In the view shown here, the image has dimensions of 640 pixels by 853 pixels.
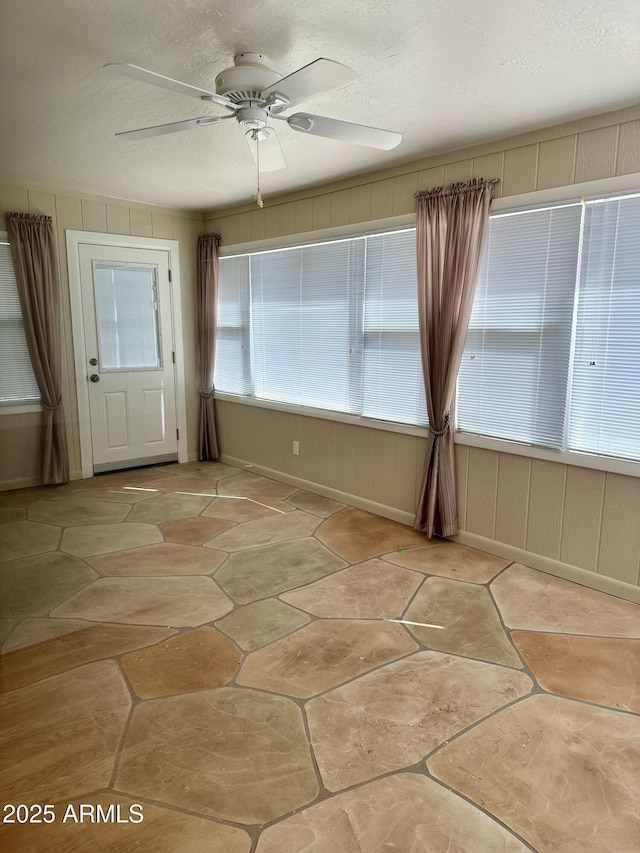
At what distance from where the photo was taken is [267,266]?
4988mm

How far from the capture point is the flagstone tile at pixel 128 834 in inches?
59.6

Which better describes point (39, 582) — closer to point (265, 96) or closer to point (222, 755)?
point (222, 755)

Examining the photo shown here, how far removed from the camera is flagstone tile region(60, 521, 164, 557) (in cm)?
356

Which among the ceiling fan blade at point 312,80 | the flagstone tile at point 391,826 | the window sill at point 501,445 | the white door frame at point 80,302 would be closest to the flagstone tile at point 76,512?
the white door frame at point 80,302

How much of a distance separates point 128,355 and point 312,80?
3888mm

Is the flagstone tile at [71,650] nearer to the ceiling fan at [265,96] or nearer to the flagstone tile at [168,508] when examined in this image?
the flagstone tile at [168,508]

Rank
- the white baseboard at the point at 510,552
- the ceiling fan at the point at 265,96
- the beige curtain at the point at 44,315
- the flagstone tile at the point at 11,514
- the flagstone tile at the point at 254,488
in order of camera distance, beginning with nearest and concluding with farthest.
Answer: the ceiling fan at the point at 265,96 → the white baseboard at the point at 510,552 → the flagstone tile at the point at 11,514 → the beige curtain at the point at 44,315 → the flagstone tile at the point at 254,488

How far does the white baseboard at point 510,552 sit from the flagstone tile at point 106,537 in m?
1.47

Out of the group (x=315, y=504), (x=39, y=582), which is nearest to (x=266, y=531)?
(x=315, y=504)

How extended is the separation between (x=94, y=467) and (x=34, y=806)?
12.6 ft

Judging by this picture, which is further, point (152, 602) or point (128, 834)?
point (152, 602)

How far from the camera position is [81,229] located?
4.86 meters

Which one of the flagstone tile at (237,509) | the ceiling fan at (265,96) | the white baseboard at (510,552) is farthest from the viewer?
the flagstone tile at (237,509)

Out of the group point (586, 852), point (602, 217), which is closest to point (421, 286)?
point (602, 217)
